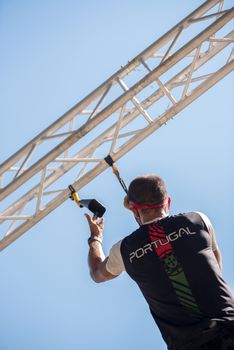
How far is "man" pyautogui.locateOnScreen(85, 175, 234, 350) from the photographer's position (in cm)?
266

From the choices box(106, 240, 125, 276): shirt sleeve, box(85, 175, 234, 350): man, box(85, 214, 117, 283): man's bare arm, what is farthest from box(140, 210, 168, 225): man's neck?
box(85, 214, 117, 283): man's bare arm

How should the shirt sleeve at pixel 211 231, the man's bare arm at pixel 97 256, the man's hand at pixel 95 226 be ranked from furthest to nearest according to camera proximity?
the man's hand at pixel 95 226 < the man's bare arm at pixel 97 256 < the shirt sleeve at pixel 211 231

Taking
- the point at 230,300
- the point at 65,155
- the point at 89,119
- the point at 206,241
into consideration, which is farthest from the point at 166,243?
the point at 65,155

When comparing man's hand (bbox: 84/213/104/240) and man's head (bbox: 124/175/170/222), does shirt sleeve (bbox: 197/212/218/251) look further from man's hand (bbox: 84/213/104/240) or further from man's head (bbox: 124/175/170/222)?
man's hand (bbox: 84/213/104/240)

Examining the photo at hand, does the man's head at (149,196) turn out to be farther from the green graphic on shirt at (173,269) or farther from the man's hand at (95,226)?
the man's hand at (95,226)

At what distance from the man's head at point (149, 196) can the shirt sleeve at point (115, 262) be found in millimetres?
254

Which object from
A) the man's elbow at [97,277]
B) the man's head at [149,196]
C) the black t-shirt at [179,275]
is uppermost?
the man's head at [149,196]

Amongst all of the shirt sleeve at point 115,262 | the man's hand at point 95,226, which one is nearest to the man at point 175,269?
the shirt sleeve at point 115,262

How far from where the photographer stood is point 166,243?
2.85m

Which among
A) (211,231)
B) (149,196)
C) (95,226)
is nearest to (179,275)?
(211,231)

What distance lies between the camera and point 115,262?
121 inches

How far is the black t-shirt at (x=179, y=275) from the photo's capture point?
2.68 meters

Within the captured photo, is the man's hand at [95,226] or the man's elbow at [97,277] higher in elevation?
the man's hand at [95,226]

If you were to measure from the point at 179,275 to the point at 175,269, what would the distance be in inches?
1.6
